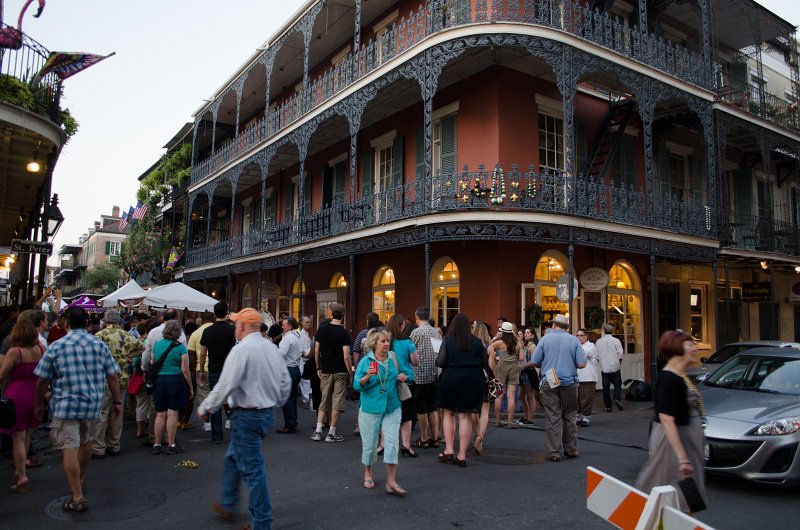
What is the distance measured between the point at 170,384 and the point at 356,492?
3.22 m

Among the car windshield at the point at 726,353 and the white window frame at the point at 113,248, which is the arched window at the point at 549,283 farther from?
the white window frame at the point at 113,248

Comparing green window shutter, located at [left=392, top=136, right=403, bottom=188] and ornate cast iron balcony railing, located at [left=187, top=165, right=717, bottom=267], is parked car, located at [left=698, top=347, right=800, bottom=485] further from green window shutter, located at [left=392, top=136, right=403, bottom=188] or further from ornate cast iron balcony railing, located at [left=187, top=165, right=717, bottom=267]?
green window shutter, located at [left=392, top=136, right=403, bottom=188]

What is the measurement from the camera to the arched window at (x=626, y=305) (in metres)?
15.4

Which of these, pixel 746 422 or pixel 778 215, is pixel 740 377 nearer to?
pixel 746 422

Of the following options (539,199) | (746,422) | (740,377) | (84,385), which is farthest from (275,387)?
(539,199)

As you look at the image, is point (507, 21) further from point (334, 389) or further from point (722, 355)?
point (334, 389)

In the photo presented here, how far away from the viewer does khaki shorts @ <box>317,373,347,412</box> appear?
344 inches

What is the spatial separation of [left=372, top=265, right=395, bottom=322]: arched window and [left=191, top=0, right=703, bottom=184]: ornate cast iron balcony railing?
17.1ft

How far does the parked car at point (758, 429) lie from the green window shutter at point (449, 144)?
8.66 metres

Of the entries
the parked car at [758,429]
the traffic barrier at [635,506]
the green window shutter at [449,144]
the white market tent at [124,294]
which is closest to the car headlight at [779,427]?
the parked car at [758,429]

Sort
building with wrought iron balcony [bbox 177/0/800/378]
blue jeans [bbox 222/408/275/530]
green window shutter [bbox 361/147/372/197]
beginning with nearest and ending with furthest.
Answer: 1. blue jeans [bbox 222/408/275/530]
2. building with wrought iron balcony [bbox 177/0/800/378]
3. green window shutter [bbox 361/147/372/197]

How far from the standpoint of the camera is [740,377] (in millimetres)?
7656

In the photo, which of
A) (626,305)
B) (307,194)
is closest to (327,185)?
(307,194)

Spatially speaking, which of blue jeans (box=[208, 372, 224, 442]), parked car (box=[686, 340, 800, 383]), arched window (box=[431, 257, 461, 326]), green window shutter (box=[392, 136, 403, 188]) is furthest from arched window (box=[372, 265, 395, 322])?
blue jeans (box=[208, 372, 224, 442])
